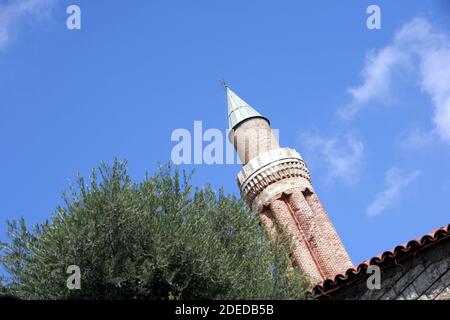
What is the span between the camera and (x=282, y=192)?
70.6ft

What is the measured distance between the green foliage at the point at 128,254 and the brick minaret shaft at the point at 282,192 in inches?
324

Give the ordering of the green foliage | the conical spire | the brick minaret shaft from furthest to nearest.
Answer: the conical spire
the brick minaret shaft
the green foliage

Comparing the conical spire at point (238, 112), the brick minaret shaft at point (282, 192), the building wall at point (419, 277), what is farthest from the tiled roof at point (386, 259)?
the conical spire at point (238, 112)

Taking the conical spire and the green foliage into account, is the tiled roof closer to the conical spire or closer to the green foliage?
the green foliage

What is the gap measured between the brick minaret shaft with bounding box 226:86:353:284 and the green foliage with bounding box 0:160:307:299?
27.0ft

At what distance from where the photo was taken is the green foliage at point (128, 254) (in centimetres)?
1041

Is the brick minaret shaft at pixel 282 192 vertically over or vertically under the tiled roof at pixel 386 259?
over

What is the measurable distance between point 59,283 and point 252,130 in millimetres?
13052

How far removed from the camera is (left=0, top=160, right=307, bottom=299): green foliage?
10.4 m

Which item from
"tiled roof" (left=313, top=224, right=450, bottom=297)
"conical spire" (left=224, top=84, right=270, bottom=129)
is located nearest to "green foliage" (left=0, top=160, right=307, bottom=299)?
"tiled roof" (left=313, top=224, right=450, bottom=297)

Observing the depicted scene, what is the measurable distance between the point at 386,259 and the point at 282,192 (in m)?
9.55

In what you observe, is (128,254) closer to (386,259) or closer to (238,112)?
(386,259)

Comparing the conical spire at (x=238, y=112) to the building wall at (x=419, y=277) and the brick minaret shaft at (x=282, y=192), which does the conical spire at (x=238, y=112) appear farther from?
the building wall at (x=419, y=277)

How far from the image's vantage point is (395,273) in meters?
12.1
